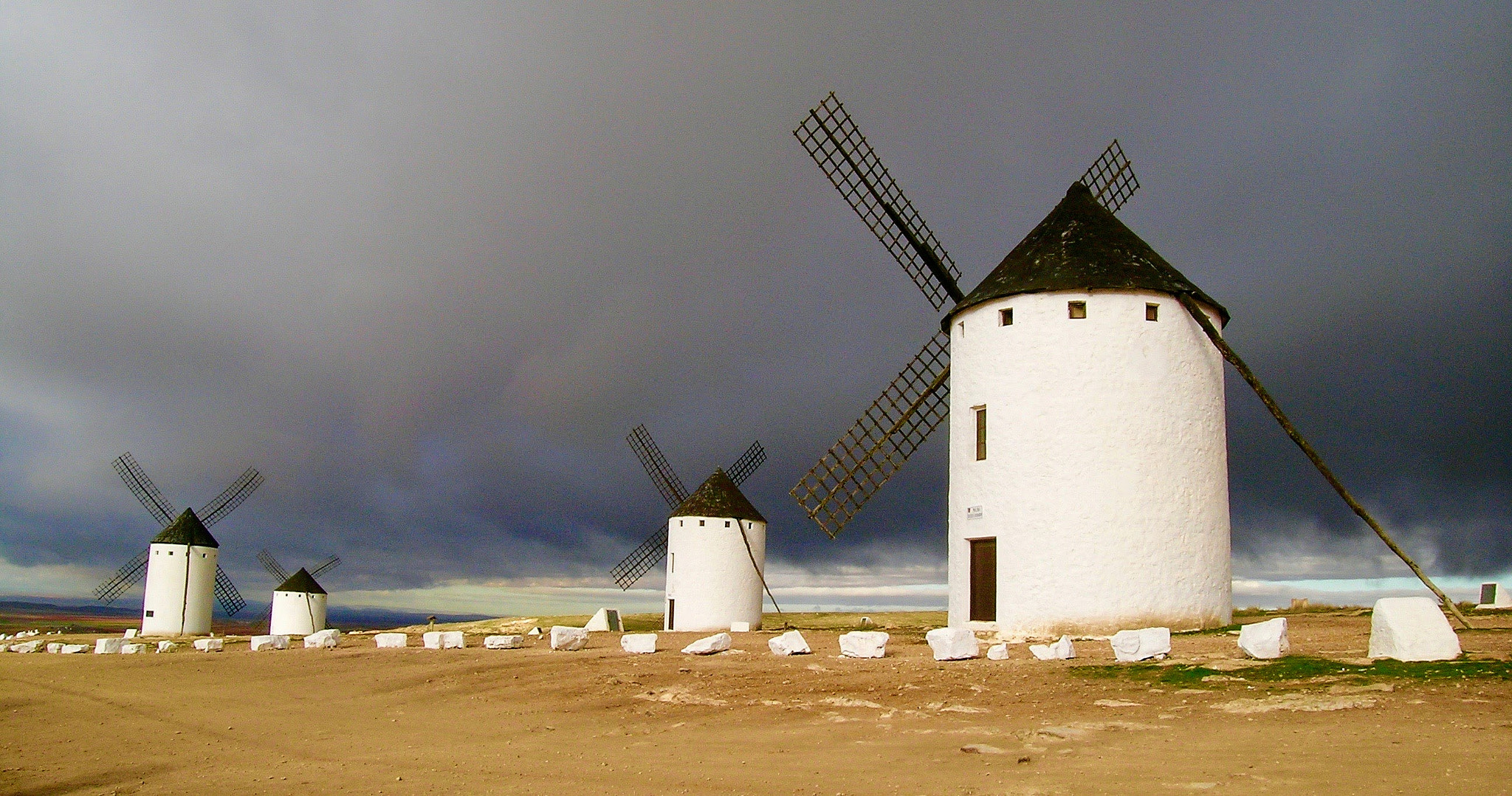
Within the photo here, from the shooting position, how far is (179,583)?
168 feet

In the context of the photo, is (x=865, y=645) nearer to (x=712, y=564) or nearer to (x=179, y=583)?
(x=712, y=564)

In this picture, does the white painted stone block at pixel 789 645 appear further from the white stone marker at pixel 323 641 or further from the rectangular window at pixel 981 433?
the white stone marker at pixel 323 641

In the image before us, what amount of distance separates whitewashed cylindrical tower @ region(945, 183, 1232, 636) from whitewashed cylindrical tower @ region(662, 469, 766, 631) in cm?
1721

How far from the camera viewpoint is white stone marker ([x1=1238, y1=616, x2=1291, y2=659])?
43.0 feet

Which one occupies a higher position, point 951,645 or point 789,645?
point 951,645

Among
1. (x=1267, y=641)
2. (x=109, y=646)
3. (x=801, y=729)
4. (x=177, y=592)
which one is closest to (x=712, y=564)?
(x=109, y=646)

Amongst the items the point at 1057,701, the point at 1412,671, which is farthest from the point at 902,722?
the point at 1412,671

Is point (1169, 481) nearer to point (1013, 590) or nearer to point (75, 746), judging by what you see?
point (1013, 590)

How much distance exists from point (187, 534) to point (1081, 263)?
48.9m

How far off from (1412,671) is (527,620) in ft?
153

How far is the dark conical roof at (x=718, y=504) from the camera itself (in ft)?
124

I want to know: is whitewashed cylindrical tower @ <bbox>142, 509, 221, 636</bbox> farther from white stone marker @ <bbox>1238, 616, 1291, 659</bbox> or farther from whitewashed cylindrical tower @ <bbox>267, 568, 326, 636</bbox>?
white stone marker @ <bbox>1238, 616, 1291, 659</bbox>

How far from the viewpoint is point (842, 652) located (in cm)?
1719

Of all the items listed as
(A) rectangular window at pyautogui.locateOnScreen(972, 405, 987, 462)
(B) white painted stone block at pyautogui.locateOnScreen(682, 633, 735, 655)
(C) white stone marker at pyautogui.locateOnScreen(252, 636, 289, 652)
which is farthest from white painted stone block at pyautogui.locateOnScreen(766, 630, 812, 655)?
(C) white stone marker at pyautogui.locateOnScreen(252, 636, 289, 652)
